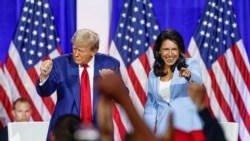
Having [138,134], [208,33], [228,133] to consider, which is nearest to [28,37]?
[208,33]

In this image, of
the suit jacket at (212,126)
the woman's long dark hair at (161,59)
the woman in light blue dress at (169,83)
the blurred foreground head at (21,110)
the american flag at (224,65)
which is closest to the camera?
the suit jacket at (212,126)

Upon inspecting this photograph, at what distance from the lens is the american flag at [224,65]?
6.42 meters

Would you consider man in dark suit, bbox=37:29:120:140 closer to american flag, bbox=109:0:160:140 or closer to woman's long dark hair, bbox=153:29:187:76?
woman's long dark hair, bbox=153:29:187:76

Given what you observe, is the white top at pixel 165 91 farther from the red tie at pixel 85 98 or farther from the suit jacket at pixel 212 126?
the suit jacket at pixel 212 126

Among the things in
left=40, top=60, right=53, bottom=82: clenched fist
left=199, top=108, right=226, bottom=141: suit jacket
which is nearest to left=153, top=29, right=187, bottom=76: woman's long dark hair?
left=40, top=60, right=53, bottom=82: clenched fist

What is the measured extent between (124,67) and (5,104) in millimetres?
1211

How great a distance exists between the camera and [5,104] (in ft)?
21.2

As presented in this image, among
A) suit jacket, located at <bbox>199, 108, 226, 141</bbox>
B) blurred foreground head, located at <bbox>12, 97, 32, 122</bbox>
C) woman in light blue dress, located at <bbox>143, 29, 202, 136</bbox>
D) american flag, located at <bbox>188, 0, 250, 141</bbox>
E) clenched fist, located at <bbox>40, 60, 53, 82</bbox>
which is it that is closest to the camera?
suit jacket, located at <bbox>199, 108, 226, 141</bbox>

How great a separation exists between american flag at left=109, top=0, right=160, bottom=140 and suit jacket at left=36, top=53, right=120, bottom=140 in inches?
88.8

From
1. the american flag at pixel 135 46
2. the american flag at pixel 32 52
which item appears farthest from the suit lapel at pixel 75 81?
the american flag at pixel 32 52

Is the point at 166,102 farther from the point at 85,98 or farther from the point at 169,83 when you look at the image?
the point at 85,98

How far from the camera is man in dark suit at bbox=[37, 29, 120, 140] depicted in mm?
4086

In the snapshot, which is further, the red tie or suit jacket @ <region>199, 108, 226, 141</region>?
the red tie

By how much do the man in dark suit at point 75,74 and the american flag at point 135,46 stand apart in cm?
225
